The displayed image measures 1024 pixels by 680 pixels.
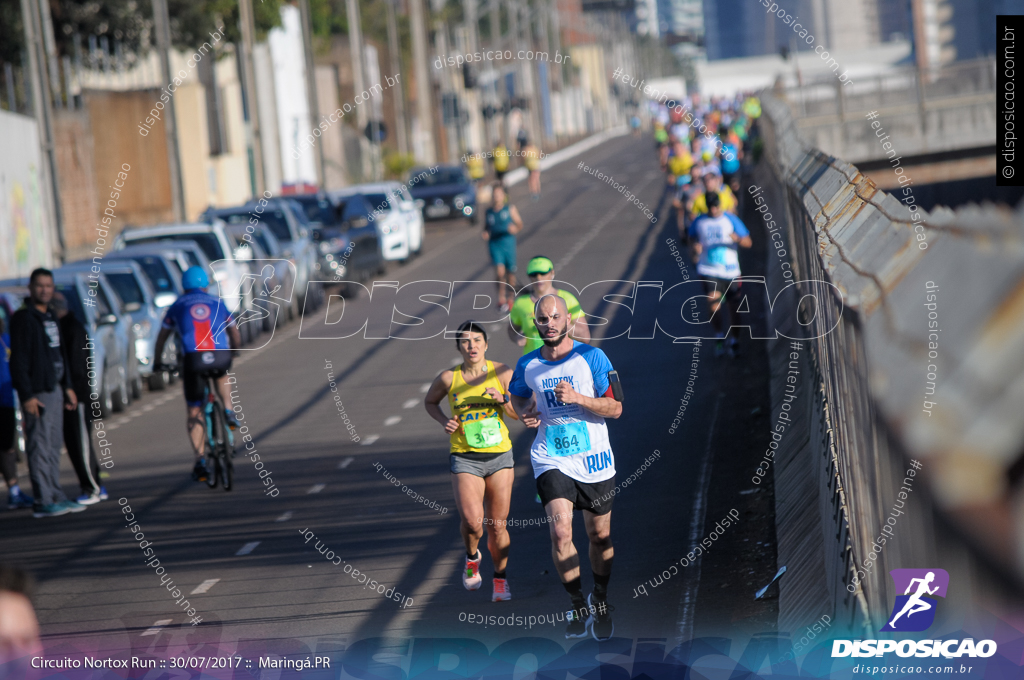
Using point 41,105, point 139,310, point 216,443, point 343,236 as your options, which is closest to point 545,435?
point 216,443

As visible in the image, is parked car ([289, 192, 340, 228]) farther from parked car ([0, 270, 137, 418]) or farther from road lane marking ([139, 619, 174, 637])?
road lane marking ([139, 619, 174, 637])

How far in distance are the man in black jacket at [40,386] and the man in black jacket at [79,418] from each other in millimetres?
180

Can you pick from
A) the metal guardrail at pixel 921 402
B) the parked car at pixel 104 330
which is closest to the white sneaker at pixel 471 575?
the metal guardrail at pixel 921 402

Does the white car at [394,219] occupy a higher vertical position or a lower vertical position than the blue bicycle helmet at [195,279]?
lower

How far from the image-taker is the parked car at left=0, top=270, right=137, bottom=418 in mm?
17484

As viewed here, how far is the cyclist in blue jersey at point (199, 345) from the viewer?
42.1ft

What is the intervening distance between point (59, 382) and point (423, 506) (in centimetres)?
372

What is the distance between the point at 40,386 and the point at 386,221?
20364 mm

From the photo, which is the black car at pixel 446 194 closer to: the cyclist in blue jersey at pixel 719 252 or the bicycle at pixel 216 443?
the cyclist in blue jersey at pixel 719 252

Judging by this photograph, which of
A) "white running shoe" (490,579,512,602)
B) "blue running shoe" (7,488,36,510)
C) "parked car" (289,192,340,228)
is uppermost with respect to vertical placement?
"parked car" (289,192,340,228)

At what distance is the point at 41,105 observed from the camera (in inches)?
1013

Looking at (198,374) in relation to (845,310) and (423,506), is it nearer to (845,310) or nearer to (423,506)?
(423,506)

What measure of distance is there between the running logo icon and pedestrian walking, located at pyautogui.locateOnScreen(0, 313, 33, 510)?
10556 millimetres

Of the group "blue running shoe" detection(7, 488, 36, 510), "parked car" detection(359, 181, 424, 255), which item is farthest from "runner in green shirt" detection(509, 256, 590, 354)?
"parked car" detection(359, 181, 424, 255)
